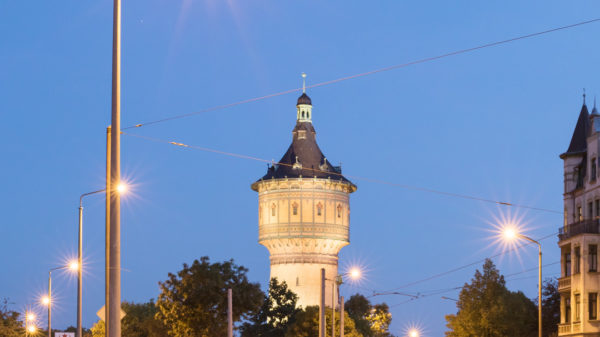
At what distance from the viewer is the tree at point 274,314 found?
110m

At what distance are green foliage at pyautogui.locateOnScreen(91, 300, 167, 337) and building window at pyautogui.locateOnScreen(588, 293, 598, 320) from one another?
122ft

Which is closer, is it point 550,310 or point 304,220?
point 550,310

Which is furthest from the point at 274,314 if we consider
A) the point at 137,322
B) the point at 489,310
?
the point at 489,310

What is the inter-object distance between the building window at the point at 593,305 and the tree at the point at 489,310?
1342cm

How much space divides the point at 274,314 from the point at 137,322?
1744cm

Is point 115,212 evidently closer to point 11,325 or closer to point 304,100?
point 11,325

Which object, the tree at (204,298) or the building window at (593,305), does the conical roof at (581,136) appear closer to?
the building window at (593,305)

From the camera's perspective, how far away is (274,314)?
113438 millimetres

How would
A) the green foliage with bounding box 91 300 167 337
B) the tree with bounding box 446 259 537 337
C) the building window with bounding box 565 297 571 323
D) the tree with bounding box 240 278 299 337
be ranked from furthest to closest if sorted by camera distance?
the tree with bounding box 240 278 299 337 < the green foliage with bounding box 91 300 167 337 < the tree with bounding box 446 259 537 337 < the building window with bounding box 565 297 571 323

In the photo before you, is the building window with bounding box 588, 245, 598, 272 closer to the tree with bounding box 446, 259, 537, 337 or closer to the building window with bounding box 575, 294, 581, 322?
the building window with bounding box 575, 294, 581, 322

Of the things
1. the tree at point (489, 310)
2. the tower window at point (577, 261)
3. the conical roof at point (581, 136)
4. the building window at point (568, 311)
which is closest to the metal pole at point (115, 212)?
the tower window at point (577, 261)

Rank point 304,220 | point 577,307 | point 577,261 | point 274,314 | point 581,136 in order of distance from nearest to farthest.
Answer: point 577,307 < point 577,261 < point 581,136 < point 274,314 < point 304,220

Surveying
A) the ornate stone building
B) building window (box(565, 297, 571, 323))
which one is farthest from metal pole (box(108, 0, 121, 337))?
the ornate stone building

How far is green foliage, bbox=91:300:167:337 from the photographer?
9075 centimetres
